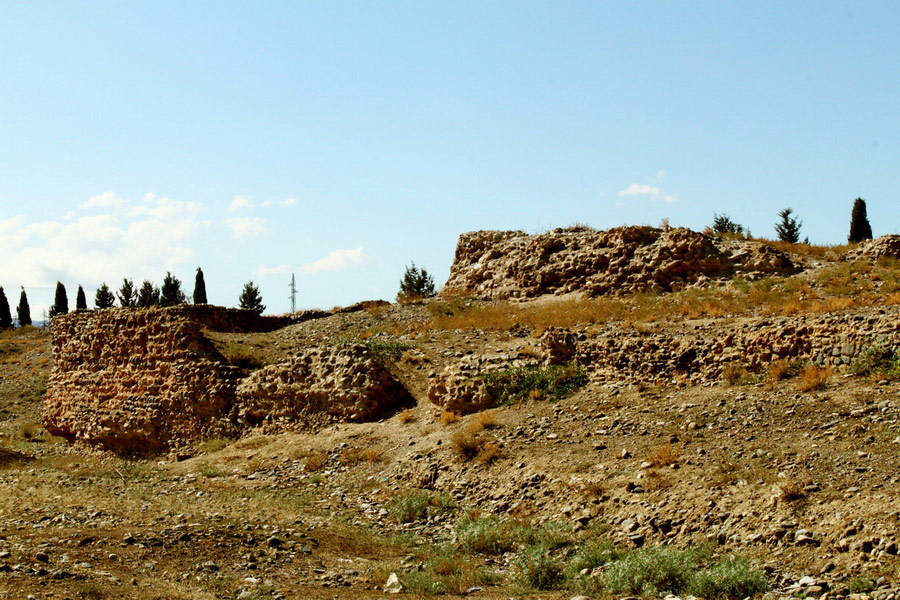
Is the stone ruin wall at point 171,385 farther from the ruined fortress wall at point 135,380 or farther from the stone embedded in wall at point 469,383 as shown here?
the stone embedded in wall at point 469,383

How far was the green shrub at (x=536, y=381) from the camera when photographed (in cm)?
1334

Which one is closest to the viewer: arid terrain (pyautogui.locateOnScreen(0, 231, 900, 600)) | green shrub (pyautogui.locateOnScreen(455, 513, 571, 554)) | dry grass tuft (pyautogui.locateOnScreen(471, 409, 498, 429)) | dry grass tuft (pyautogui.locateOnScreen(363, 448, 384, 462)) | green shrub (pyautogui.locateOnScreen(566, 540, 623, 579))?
arid terrain (pyautogui.locateOnScreen(0, 231, 900, 600))

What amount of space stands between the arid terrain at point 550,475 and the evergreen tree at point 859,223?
45.4 ft

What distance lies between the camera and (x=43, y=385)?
78.9ft

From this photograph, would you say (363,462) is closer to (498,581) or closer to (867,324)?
(498,581)

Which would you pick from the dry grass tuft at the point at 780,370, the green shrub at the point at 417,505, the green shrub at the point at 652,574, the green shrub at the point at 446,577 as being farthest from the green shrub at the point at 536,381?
the green shrub at the point at 652,574

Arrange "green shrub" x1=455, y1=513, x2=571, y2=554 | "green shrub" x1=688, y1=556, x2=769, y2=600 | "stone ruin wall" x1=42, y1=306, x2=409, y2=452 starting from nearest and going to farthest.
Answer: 1. "green shrub" x1=688, y1=556, x2=769, y2=600
2. "green shrub" x1=455, y1=513, x2=571, y2=554
3. "stone ruin wall" x1=42, y1=306, x2=409, y2=452

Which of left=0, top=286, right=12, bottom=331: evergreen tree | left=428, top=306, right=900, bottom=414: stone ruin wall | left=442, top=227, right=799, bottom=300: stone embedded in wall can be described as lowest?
left=428, top=306, right=900, bottom=414: stone ruin wall

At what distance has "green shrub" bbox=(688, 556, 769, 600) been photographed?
6.54 meters

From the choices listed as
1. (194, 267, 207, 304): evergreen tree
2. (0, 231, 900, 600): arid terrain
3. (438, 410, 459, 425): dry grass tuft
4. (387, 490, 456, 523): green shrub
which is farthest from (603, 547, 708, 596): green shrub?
(194, 267, 207, 304): evergreen tree

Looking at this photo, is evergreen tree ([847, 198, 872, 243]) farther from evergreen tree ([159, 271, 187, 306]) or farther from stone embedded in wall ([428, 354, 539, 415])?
evergreen tree ([159, 271, 187, 306])

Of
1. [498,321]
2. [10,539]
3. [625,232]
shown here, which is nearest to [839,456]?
[10,539]

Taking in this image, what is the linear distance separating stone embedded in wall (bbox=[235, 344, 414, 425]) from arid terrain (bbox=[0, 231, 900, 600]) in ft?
0.80

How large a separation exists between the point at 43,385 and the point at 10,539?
17.7m
